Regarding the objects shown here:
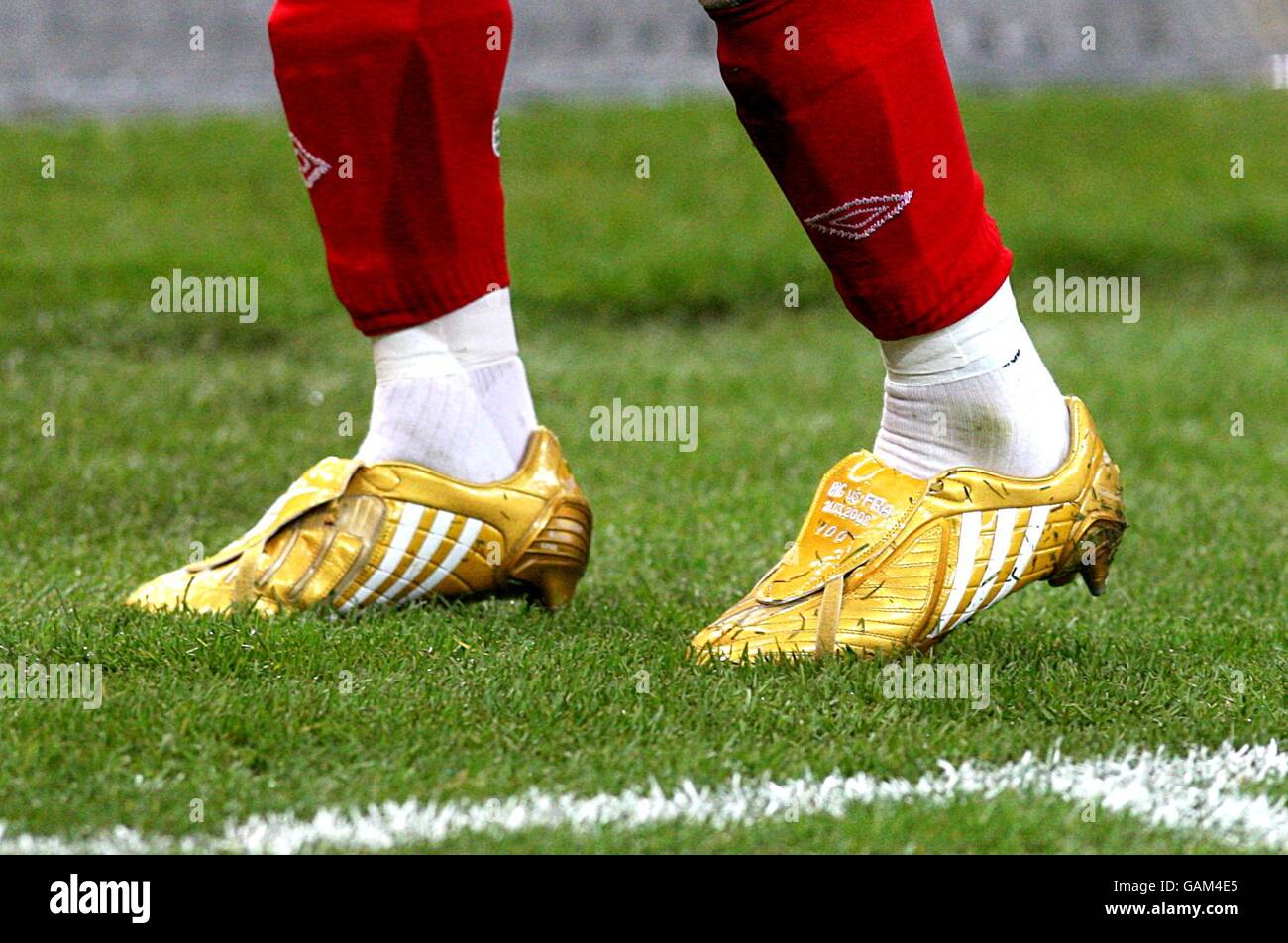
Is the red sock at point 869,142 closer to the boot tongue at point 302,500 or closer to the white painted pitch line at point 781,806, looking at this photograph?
the white painted pitch line at point 781,806

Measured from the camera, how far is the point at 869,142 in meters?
1.86

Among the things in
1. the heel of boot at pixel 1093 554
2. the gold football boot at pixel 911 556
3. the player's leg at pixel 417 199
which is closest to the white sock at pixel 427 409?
the player's leg at pixel 417 199

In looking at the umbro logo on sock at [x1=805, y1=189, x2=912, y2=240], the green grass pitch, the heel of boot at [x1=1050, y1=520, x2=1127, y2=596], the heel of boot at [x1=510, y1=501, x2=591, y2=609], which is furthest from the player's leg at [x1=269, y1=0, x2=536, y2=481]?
the heel of boot at [x1=1050, y1=520, x2=1127, y2=596]

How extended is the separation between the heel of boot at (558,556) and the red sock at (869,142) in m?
0.60

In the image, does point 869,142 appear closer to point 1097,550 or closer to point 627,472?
Result: point 1097,550

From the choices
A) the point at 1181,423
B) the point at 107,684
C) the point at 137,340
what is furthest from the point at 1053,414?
the point at 137,340

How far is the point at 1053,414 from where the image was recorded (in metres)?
2.07

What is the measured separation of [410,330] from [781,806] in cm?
99

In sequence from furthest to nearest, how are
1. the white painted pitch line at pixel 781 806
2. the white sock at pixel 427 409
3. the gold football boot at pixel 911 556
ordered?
the white sock at pixel 427 409
the gold football boot at pixel 911 556
the white painted pitch line at pixel 781 806

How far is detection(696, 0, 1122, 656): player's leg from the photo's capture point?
1.85 meters

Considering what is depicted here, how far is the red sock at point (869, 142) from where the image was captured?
1840 mm

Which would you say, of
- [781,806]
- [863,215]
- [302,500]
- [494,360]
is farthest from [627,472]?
[781,806]

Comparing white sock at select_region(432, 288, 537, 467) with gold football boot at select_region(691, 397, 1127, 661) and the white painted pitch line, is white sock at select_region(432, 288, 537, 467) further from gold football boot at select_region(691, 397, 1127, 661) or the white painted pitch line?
the white painted pitch line

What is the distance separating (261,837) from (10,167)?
6.42 metres
